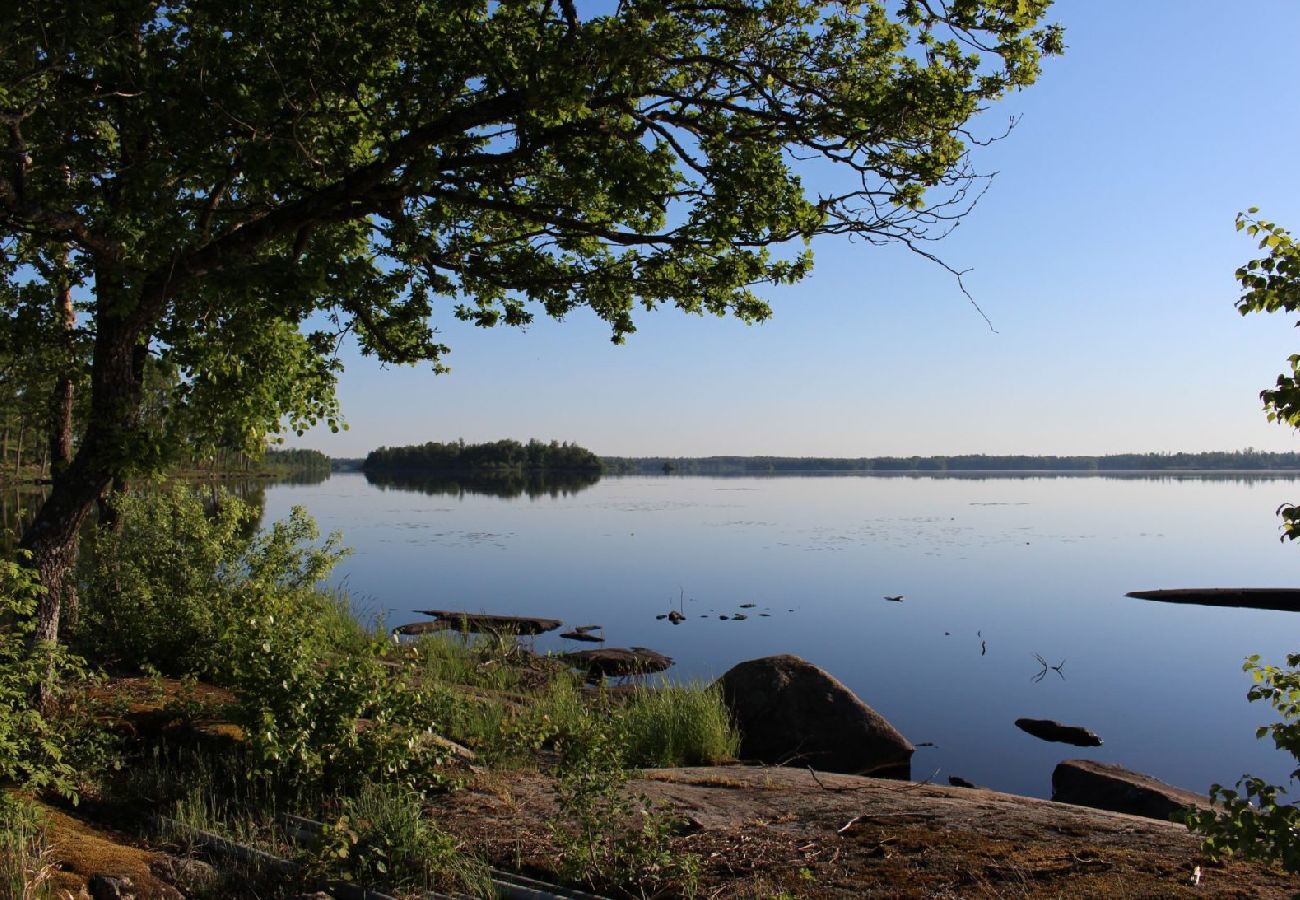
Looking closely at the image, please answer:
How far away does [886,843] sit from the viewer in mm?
5746

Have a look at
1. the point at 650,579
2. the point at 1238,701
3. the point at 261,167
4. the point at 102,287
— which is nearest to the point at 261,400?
the point at 102,287

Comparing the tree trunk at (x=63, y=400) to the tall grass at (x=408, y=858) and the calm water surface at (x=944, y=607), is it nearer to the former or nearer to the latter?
the tall grass at (x=408, y=858)

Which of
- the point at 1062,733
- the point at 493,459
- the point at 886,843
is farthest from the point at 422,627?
the point at 493,459

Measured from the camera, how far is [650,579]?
30.4 m

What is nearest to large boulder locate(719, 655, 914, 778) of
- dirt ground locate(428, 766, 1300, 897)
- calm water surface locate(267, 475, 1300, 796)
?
calm water surface locate(267, 475, 1300, 796)

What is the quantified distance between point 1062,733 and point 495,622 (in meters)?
12.1

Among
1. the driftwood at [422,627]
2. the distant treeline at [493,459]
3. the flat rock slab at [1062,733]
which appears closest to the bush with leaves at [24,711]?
the driftwood at [422,627]

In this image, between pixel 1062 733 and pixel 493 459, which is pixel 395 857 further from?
pixel 493 459

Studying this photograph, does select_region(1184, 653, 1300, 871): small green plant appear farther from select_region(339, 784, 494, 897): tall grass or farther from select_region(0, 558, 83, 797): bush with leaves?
select_region(0, 558, 83, 797): bush with leaves

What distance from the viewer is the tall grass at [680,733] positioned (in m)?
10.4

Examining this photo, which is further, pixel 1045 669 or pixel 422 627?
pixel 422 627

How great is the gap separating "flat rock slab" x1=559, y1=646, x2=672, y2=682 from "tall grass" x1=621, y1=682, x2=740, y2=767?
221 inches

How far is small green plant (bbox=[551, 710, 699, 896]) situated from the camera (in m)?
5.24

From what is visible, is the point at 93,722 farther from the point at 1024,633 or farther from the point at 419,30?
the point at 1024,633
